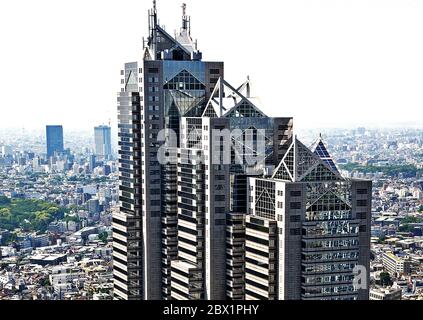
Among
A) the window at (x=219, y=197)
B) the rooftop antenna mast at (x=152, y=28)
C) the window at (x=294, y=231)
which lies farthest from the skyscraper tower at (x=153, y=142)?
the window at (x=294, y=231)

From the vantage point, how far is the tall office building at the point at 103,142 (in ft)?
178

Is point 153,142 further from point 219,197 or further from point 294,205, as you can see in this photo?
point 294,205

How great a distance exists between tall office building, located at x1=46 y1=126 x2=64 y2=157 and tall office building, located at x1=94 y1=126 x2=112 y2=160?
9.67 feet

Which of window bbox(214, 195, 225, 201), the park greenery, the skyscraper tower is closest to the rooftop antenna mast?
the skyscraper tower

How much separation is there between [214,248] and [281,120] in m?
2.94

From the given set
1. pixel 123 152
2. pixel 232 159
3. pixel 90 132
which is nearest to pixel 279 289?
pixel 232 159

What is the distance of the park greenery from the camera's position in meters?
40.0

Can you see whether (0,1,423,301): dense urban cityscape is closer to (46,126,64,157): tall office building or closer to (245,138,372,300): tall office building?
(245,138,372,300): tall office building

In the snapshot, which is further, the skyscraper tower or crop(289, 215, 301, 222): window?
the skyscraper tower

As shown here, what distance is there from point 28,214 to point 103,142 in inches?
587

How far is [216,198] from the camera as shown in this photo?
13781mm

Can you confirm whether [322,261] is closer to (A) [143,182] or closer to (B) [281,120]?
(B) [281,120]

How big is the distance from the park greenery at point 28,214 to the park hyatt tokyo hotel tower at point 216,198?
943 inches
